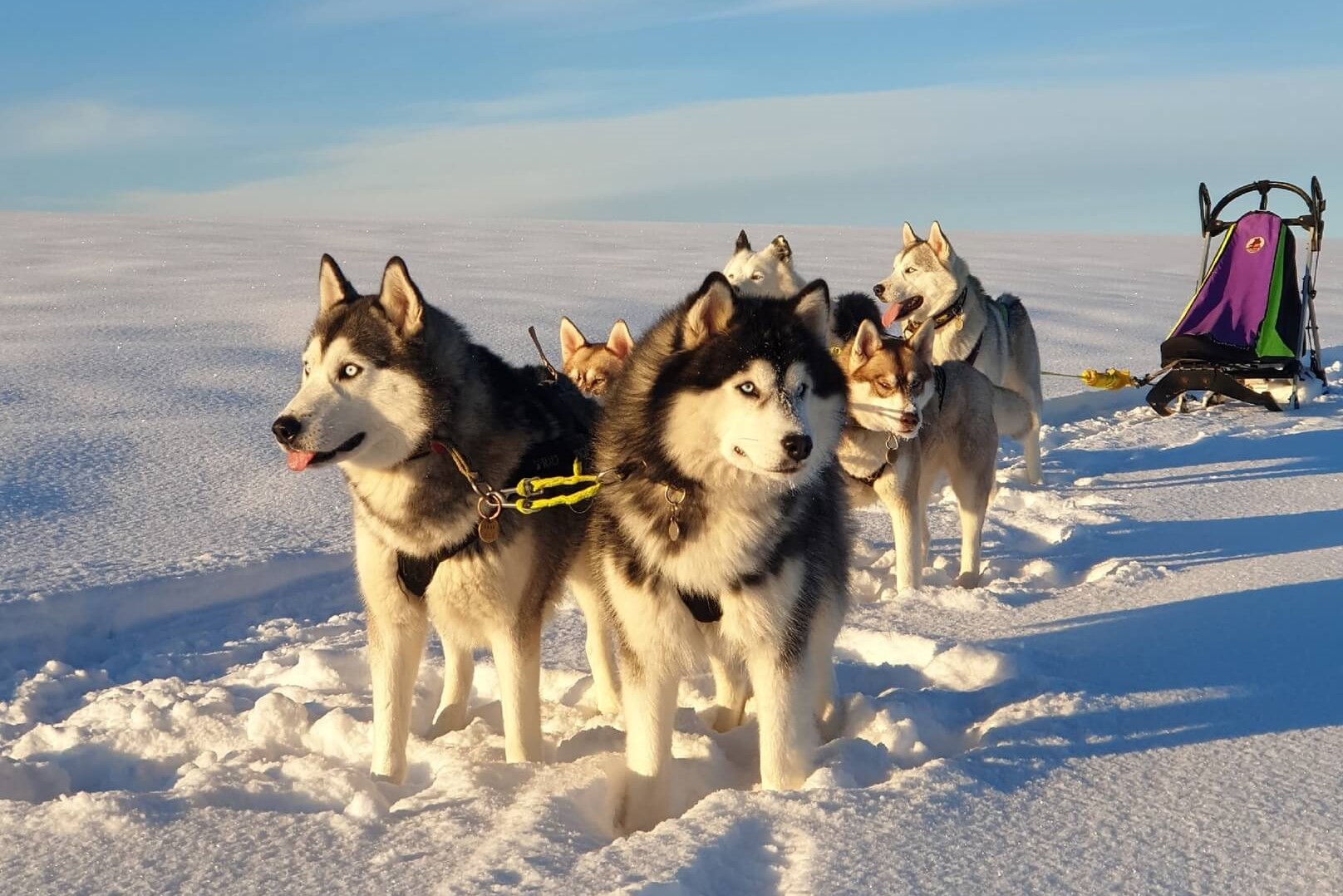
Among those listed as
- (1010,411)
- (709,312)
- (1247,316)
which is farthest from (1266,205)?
(709,312)

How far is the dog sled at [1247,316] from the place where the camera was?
355 inches

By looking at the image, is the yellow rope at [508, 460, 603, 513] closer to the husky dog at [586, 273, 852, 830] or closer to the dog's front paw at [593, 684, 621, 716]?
the husky dog at [586, 273, 852, 830]

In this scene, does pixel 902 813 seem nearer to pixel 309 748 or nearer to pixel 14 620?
pixel 309 748

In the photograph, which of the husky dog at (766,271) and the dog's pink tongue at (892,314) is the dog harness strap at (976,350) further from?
the husky dog at (766,271)

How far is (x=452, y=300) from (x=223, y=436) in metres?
6.10

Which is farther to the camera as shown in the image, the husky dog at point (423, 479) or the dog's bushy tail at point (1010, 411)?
the dog's bushy tail at point (1010, 411)

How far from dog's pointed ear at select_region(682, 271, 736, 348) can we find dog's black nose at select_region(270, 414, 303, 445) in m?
0.93

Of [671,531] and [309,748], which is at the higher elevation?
[671,531]

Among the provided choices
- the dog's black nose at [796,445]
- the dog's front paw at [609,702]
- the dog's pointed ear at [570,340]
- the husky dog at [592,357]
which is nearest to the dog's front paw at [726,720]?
the dog's front paw at [609,702]

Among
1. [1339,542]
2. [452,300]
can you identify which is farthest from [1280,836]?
[452,300]

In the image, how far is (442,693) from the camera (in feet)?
12.4

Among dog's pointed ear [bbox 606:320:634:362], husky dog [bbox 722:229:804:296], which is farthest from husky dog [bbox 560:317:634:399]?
husky dog [bbox 722:229:804:296]

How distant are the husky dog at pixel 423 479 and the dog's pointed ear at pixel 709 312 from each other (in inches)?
26.2

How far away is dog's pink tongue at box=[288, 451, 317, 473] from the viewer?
286 centimetres
